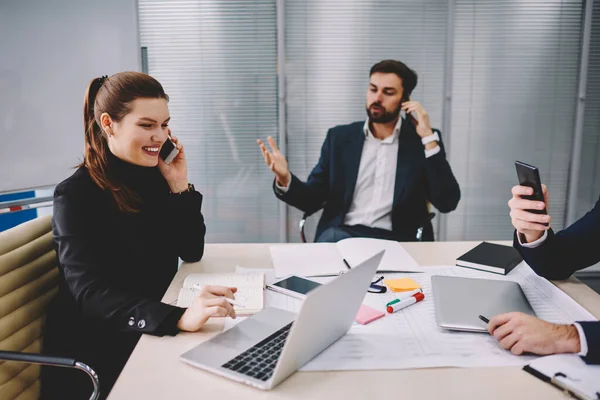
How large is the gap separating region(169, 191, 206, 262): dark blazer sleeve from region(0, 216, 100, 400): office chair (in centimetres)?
39

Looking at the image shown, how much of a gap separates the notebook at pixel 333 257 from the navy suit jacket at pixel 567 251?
1.11ft

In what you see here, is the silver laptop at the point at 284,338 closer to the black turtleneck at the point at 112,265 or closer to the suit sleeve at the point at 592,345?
the black turtleneck at the point at 112,265

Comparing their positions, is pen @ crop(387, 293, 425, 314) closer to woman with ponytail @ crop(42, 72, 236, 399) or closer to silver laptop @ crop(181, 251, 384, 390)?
silver laptop @ crop(181, 251, 384, 390)

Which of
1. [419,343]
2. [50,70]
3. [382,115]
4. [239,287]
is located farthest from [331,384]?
[50,70]

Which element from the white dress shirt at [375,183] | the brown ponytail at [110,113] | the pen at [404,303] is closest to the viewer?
the pen at [404,303]

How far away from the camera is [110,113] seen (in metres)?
1.61

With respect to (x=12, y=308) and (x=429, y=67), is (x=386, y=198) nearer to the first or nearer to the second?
(x=429, y=67)

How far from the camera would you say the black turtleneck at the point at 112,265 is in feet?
4.30

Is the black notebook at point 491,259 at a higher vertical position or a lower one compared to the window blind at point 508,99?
lower

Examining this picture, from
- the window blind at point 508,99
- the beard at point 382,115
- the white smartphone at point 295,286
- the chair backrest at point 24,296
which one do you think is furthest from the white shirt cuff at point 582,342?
the window blind at point 508,99

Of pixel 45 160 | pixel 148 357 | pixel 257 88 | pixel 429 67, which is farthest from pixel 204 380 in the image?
pixel 429 67

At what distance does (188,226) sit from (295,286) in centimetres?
49

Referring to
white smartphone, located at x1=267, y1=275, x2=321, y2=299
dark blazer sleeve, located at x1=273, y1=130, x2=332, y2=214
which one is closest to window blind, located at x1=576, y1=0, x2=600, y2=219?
dark blazer sleeve, located at x1=273, y1=130, x2=332, y2=214

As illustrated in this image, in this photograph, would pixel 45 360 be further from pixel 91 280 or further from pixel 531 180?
pixel 531 180
